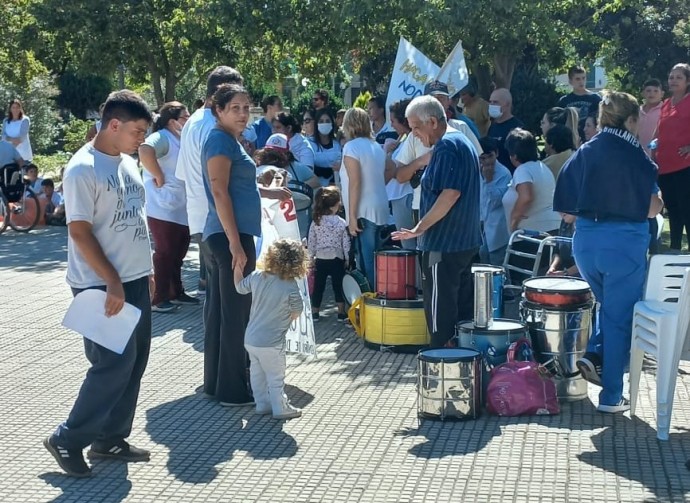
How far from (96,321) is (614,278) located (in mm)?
3001

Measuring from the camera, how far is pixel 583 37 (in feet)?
57.4

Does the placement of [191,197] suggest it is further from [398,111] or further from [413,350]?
[398,111]

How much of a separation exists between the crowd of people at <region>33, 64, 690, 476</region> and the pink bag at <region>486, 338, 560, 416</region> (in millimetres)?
291

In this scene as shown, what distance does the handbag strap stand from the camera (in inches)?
263

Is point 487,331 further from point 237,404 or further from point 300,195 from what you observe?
point 300,195

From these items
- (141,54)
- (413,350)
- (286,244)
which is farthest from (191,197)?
(141,54)

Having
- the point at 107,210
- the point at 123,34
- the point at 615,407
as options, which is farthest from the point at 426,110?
the point at 123,34

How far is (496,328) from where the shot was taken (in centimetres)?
696

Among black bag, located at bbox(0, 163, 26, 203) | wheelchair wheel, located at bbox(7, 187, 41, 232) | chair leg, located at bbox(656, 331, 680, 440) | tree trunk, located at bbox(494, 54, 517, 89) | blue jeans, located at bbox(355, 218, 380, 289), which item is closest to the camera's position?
chair leg, located at bbox(656, 331, 680, 440)

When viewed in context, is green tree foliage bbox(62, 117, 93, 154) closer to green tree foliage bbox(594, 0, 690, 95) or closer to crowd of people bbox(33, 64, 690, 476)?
green tree foliage bbox(594, 0, 690, 95)

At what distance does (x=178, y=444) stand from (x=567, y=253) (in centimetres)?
376

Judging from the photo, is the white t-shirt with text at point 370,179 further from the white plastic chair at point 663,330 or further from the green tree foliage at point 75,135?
the green tree foliage at point 75,135

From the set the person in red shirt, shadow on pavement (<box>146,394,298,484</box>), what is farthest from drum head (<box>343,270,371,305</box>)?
the person in red shirt

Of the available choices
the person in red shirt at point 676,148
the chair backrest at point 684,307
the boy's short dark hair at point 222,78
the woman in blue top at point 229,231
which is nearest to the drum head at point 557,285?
the chair backrest at point 684,307
